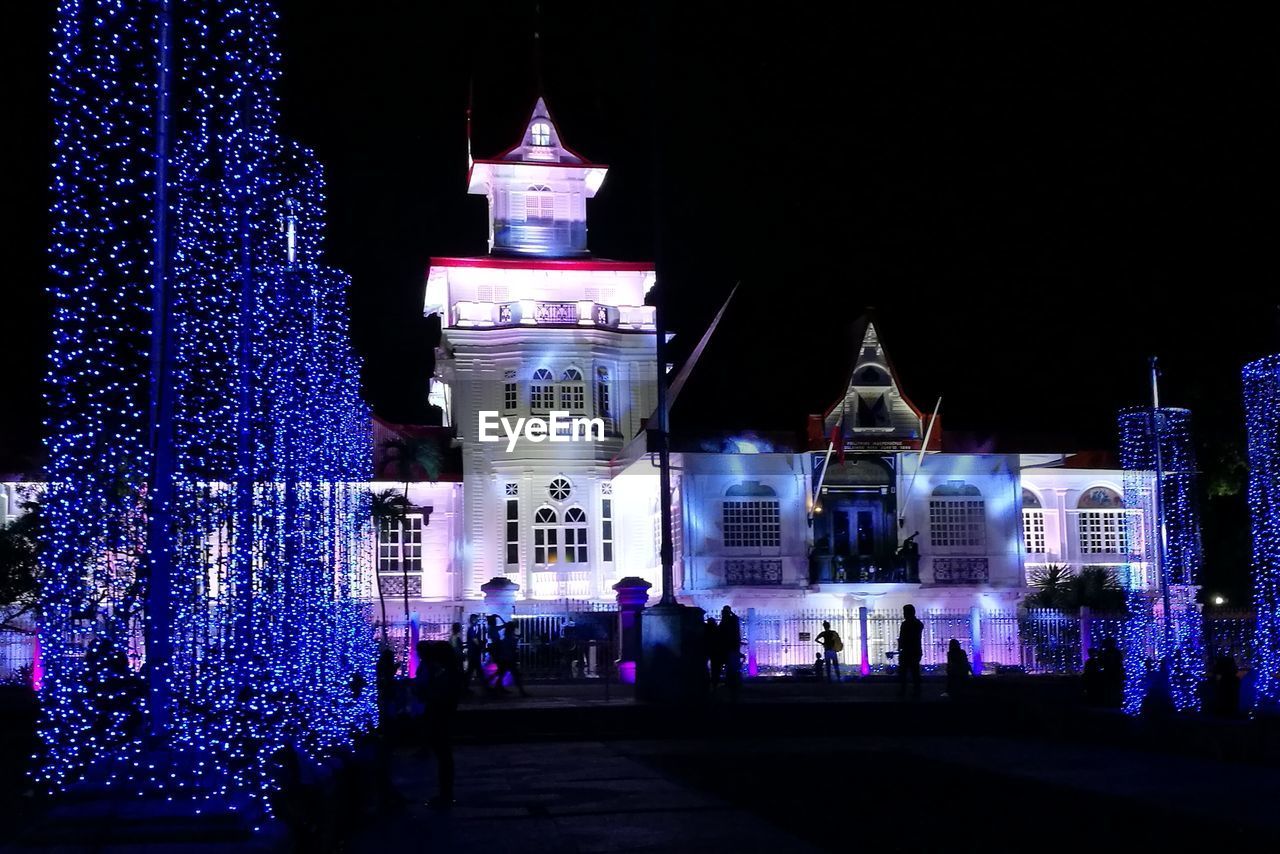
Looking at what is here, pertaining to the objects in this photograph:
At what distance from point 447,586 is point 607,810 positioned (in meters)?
28.1

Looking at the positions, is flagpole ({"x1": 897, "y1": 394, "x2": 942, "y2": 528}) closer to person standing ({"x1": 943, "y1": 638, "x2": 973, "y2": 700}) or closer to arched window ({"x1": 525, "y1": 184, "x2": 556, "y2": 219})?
person standing ({"x1": 943, "y1": 638, "x2": 973, "y2": 700})

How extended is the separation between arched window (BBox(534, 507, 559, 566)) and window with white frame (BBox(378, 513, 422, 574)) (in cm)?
337

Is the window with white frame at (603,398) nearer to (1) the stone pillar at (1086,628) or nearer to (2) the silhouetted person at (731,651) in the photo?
(2) the silhouetted person at (731,651)

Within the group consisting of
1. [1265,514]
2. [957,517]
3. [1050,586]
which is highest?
[957,517]

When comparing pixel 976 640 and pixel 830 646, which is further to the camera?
pixel 976 640

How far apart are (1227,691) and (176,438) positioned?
44.4ft

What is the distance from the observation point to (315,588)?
58.7ft

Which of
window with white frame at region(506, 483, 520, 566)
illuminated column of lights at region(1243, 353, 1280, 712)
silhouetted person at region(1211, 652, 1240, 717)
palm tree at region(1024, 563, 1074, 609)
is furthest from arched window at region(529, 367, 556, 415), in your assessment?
silhouetted person at region(1211, 652, 1240, 717)

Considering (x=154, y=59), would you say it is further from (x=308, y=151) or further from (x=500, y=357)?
(x=500, y=357)

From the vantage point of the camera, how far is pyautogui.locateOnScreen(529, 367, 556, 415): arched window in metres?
42.5

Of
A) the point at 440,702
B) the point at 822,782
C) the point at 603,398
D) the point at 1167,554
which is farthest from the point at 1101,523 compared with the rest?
the point at 440,702

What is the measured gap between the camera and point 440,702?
14.7 m

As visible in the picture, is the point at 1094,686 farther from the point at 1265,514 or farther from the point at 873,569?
the point at 873,569

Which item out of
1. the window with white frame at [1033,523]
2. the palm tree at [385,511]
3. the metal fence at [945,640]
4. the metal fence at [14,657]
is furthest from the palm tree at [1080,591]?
the metal fence at [14,657]
